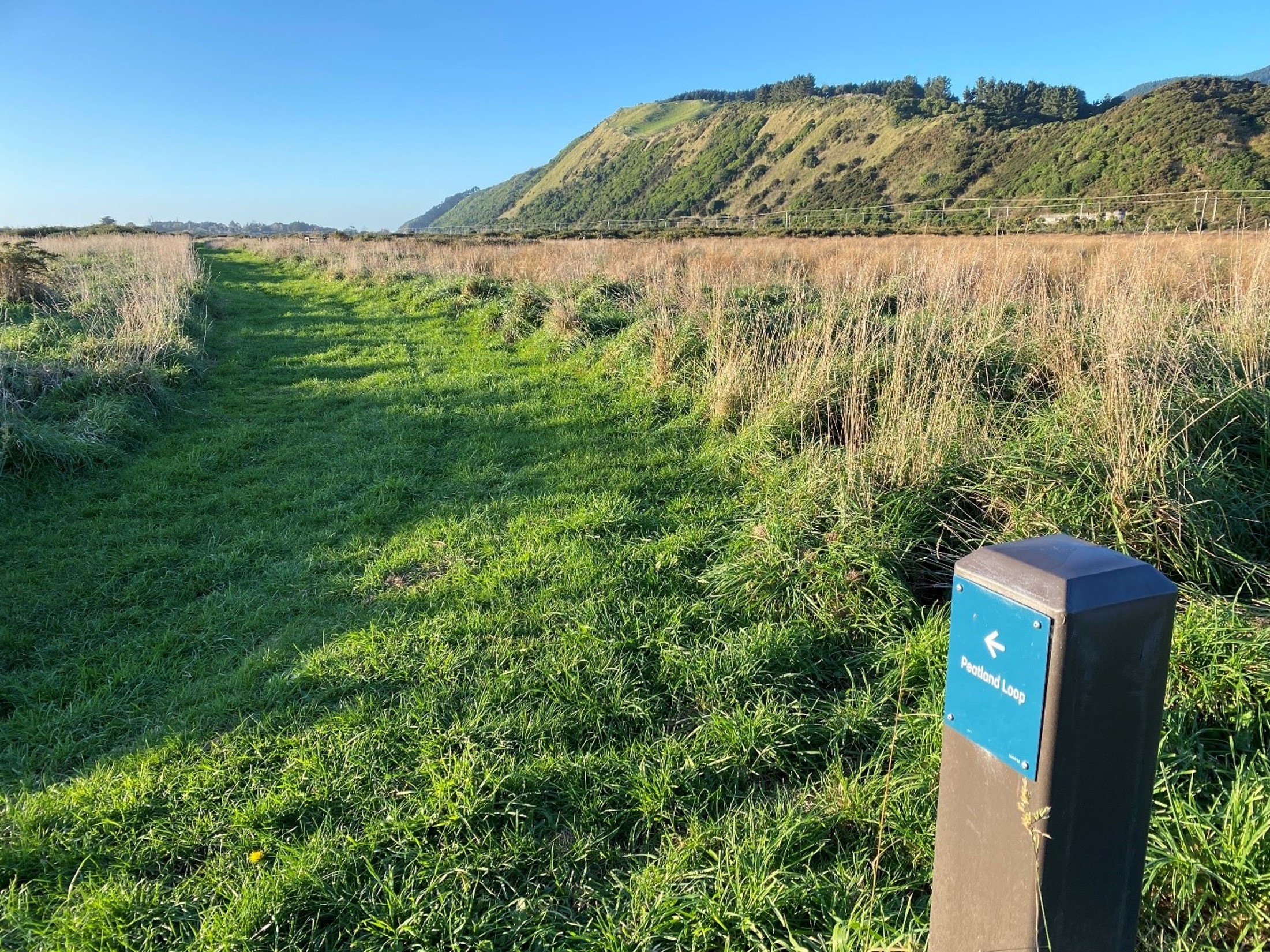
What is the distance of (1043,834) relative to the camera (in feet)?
3.45

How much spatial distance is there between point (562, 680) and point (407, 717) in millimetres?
640

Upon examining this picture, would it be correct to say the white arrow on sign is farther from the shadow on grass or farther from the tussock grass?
the tussock grass

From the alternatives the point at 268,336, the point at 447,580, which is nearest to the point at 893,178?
the point at 268,336

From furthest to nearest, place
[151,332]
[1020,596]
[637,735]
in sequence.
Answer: [151,332] < [637,735] < [1020,596]

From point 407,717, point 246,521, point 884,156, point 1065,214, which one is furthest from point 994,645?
point 884,156

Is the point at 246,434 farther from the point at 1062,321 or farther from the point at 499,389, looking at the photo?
the point at 1062,321

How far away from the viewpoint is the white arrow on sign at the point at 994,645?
108 cm

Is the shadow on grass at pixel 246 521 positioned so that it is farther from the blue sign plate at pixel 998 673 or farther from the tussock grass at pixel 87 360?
the blue sign plate at pixel 998 673

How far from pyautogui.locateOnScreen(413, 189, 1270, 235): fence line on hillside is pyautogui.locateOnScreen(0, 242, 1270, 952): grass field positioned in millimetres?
4934

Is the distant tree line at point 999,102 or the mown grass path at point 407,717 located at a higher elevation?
the distant tree line at point 999,102

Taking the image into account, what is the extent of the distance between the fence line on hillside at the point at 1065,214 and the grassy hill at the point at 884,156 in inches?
178

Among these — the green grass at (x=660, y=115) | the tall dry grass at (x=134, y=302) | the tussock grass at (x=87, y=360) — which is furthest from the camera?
the green grass at (x=660, y=115)

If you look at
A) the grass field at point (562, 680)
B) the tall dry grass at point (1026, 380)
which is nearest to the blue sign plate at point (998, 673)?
the grass field at point (562, 680)

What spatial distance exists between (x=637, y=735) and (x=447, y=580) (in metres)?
1.59
